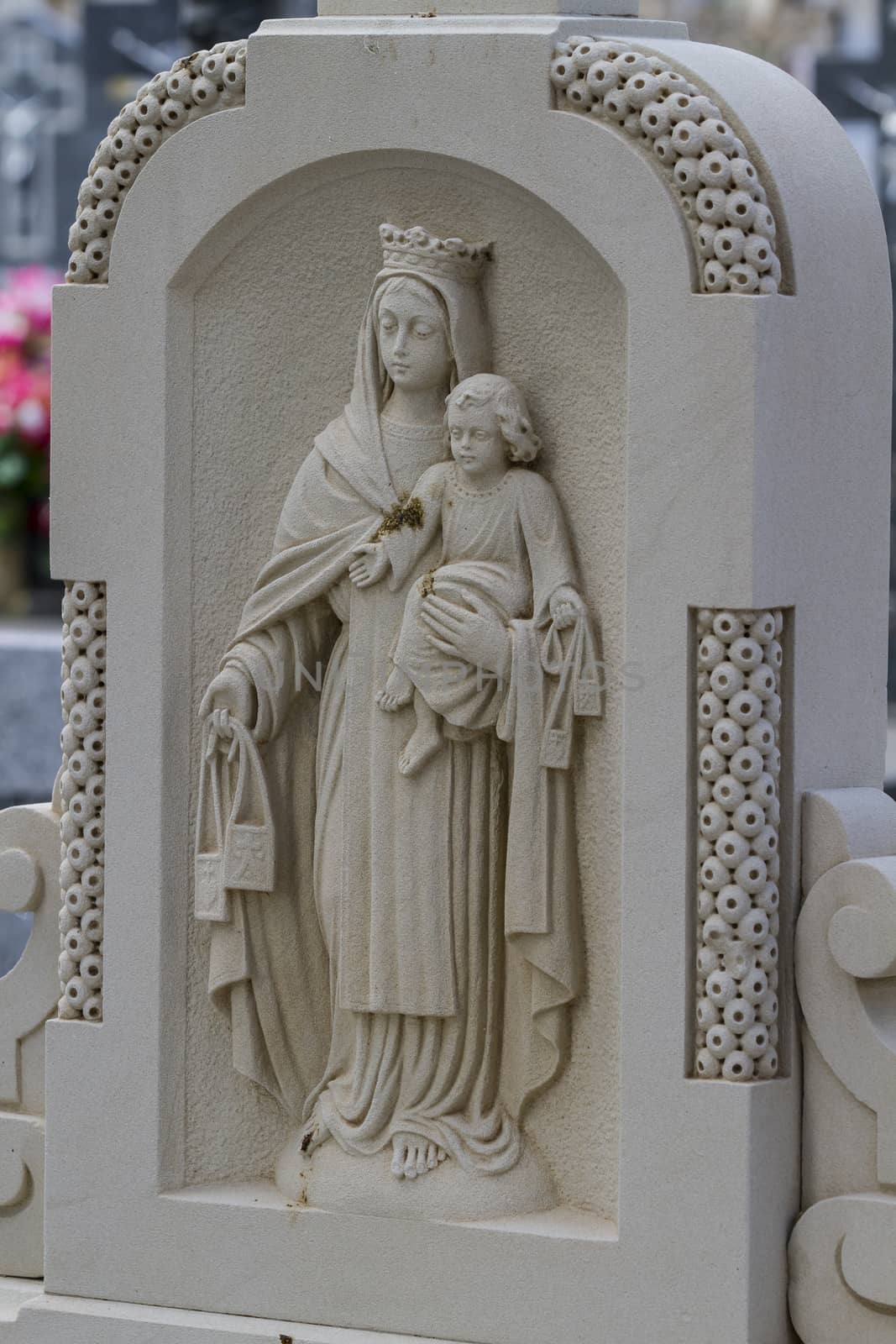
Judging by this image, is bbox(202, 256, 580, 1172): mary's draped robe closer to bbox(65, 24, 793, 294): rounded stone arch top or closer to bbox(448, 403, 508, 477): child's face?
bbox(448, 403, 508, 477): child's face

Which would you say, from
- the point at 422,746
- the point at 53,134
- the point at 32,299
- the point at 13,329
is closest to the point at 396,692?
the point at 422,746

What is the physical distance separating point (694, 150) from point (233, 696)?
1.19 meters

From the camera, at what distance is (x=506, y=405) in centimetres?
474

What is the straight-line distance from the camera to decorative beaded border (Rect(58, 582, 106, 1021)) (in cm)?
503

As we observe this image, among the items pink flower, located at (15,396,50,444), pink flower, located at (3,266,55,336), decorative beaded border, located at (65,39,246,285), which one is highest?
pink flower, located at (3,266,55,336)

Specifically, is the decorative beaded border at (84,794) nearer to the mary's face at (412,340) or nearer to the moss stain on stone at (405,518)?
the moss stain on stone at (405,518)

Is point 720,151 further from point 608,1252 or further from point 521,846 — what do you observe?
point 608,1252

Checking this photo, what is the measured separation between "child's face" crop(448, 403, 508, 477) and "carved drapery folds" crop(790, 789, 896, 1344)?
747mm

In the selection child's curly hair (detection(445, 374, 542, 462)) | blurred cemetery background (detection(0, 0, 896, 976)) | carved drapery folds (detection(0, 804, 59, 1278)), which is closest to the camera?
child's curly hair (detection(445, 374, 542, 462))

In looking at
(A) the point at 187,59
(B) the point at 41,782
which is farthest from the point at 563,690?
(B) the point at 41,782

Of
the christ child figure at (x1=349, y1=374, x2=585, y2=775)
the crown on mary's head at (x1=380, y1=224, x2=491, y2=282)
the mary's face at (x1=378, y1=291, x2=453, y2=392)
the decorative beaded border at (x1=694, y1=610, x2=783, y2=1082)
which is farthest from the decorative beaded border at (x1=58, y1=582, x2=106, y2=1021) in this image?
the decorative beaded border at (x1=694, y1=610, x2=783, y2=1082)

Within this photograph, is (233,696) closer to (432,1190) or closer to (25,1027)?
(25,1027)

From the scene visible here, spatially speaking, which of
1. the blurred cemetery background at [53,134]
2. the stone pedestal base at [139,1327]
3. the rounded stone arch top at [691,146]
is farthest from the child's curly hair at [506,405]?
the blurred cemetery background at [53,134]

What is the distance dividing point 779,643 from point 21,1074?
1.63 m
